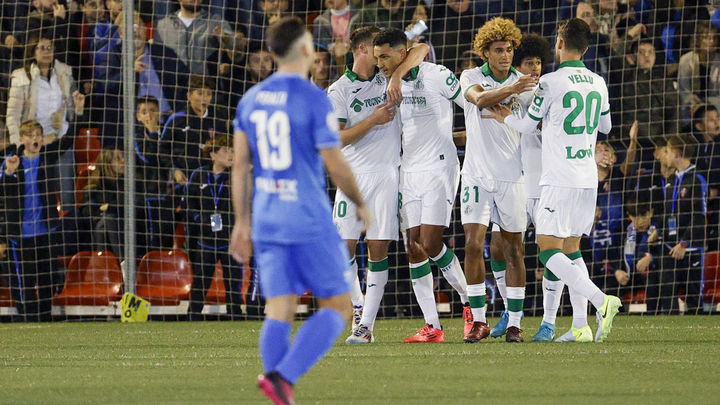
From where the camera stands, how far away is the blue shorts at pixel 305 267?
15.8 ft

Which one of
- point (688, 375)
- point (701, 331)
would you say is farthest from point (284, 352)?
point (701, 331)

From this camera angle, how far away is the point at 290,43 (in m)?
4.90

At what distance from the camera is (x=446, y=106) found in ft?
29.1

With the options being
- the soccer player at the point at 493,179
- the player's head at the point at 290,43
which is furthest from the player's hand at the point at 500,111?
the player's head at the point at 290,43

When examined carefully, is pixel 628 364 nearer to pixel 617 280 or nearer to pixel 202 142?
pixel 617 280

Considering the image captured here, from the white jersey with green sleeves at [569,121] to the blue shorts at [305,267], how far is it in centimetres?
350

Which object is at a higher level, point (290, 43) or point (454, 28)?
point (454, 28)

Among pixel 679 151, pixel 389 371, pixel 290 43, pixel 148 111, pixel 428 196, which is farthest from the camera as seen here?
pixel 148 111

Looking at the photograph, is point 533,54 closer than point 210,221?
Yes

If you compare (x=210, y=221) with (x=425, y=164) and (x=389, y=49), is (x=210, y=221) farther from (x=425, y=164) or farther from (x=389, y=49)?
(x=389, y=49)

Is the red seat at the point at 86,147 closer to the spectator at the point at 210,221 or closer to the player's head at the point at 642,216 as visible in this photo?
the spectator at the point at 210,221

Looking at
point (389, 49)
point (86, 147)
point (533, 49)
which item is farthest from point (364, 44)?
point (86, 147)

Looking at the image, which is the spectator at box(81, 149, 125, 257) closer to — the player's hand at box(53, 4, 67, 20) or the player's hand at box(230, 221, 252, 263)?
the player's hand at box(53, 4, 67, 20)

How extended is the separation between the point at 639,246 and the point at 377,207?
424 cm
